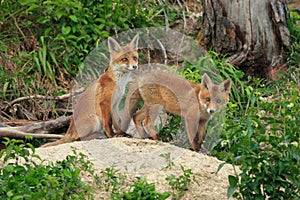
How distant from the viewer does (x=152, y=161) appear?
613 centimetres

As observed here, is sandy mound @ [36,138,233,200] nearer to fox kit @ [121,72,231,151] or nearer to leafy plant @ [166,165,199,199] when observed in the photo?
leafy plant @ [166,165,199,199]

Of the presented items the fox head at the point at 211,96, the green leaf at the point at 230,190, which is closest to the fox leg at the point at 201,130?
the fox head at the point at 211,96

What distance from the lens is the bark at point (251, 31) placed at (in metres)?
9.06

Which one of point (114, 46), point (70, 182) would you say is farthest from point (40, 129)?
point (70, 182)

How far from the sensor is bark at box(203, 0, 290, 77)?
9.06 meters

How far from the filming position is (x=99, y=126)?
24.4 feet

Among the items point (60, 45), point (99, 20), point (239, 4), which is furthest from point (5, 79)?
point (239, 4)

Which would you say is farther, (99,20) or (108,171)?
(99,20)

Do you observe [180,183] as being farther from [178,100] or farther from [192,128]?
[178,100]

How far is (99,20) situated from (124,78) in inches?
97.5

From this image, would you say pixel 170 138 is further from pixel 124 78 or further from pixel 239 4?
pixel 239 4

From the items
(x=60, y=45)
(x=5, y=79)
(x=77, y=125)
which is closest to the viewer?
(x=77, y=125)

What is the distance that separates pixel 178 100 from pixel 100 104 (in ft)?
3.19

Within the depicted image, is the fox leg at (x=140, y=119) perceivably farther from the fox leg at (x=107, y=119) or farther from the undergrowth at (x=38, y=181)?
the undergrowth at (x=38, y=181)
